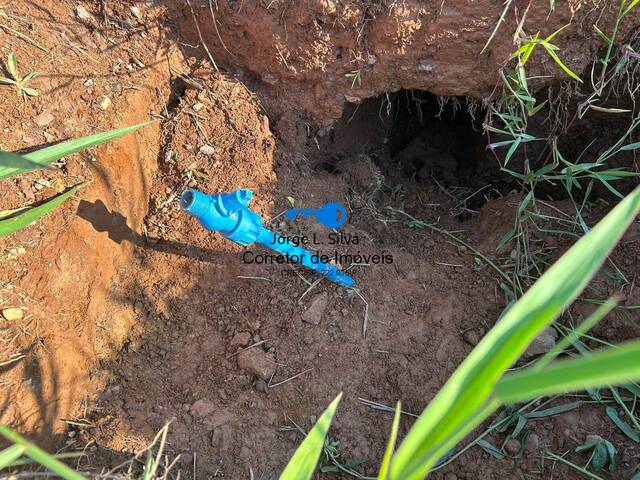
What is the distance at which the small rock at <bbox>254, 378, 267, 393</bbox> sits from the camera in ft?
4.33

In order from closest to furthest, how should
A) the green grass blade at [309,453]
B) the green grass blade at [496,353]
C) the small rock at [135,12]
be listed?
the green grass blade at [496,353] < the green grass blade at [309,453] < the small rock at [135,12]

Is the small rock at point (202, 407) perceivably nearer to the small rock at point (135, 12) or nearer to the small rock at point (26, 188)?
the small rock at point (26, 188)

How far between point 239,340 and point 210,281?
0.20m

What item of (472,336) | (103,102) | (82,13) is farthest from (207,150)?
(472,336)

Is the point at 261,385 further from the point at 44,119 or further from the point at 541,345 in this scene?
the point at 44,119

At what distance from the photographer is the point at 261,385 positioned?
132 cm

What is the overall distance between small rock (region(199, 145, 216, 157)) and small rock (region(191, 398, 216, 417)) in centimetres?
76

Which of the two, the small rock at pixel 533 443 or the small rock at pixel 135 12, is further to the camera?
the small rock at pixel 135 12

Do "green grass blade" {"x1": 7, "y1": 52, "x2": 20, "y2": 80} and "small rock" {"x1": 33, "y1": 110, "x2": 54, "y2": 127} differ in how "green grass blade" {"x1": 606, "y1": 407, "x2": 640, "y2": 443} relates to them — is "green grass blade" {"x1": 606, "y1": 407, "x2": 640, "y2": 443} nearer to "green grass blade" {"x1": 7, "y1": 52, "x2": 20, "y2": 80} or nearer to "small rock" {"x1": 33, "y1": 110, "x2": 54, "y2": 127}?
"small rock" {"x1": 33, "y1": 110, "x2": 54, "y2": 127}

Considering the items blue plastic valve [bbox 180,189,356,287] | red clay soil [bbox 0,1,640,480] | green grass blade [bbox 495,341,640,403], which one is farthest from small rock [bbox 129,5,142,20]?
green grass blade [bbox 495,341,640,403]

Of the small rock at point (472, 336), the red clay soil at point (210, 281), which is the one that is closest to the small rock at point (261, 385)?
the red clay soil at point (210, 281)

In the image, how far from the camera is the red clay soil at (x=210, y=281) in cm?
123

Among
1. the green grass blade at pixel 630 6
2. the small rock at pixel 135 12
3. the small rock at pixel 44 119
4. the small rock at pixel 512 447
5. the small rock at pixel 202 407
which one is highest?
the green grass blade at pixel 630 6

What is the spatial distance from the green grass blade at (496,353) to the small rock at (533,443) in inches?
30.2
